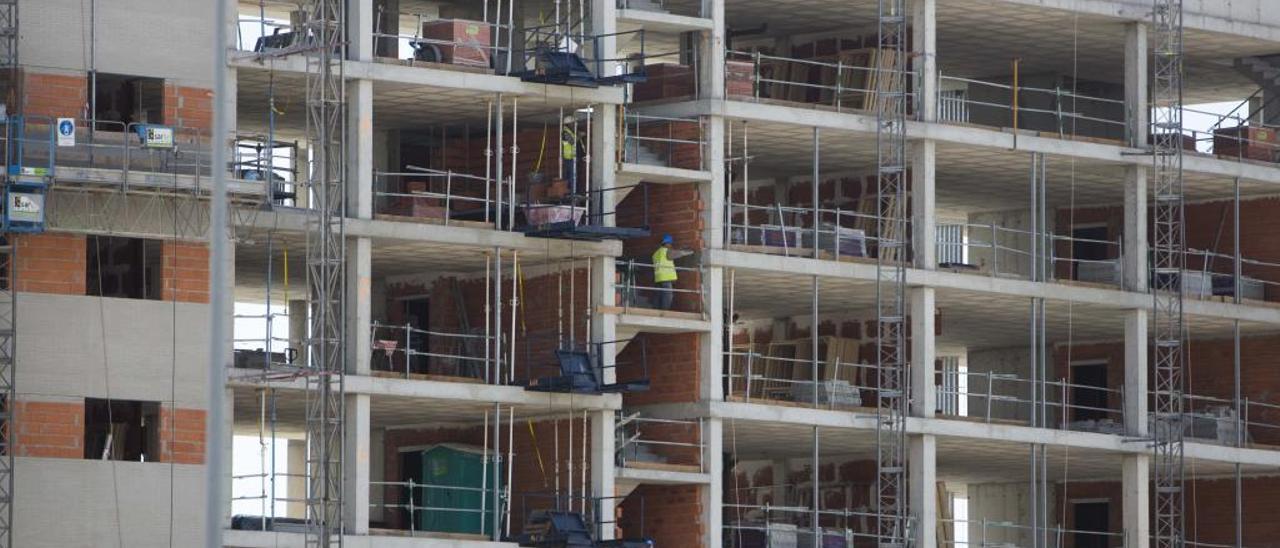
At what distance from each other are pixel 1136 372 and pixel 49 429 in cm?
2762

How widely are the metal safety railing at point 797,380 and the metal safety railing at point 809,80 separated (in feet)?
20.1

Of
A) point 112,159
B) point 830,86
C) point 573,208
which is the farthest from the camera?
point 830,86

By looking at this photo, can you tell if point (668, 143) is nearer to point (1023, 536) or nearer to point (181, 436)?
point (181, 436)

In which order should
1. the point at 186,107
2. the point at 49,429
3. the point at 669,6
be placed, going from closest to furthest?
the point at 49,429
the point at 186,107
the point at 669,6

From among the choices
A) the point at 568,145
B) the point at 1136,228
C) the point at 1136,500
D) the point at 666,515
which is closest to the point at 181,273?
the point at 568,145

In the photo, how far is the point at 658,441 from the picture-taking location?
7075cm

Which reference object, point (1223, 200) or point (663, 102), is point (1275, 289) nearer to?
point (1223, 200)

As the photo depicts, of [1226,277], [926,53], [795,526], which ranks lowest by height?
[795,526]

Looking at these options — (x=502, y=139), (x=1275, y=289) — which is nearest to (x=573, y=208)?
(x=502, y=139)

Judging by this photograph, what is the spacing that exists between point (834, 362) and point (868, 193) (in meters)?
4.44

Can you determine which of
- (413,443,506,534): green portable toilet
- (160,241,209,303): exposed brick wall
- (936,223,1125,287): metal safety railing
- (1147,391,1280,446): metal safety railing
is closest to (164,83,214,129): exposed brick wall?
(160,241,209,303): exposed brick wall

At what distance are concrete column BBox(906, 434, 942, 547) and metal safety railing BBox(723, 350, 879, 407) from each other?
1654mm

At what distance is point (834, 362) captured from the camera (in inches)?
3027

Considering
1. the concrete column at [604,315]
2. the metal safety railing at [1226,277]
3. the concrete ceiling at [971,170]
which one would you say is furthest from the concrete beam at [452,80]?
the metal safety railing at [1226,277]
